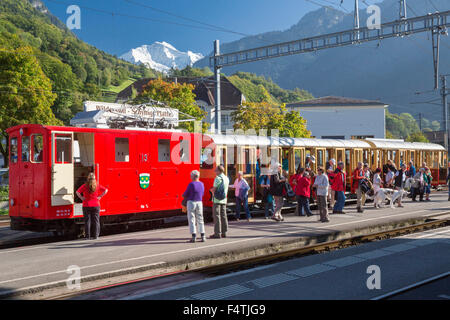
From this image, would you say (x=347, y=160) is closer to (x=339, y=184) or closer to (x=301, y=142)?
(x=301, y=142)

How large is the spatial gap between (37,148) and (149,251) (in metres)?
4.72

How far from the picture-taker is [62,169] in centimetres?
1212

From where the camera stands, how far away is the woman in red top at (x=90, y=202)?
11609 mm

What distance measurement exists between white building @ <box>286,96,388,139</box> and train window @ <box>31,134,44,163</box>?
56594 mm

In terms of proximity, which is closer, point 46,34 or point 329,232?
point 329,232

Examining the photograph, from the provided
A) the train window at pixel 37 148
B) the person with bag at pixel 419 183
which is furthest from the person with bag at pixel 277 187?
the person with bag at pixel 419 183

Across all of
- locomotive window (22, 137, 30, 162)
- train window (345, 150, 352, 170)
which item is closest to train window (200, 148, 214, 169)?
locomotive window (22, 137, 30, 162)

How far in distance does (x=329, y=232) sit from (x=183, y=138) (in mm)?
5904

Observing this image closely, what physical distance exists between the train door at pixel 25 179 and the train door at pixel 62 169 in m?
0.79

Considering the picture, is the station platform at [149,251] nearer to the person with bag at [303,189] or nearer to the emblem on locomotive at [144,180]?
the person with bag at [303,189]

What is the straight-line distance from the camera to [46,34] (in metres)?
90.2
